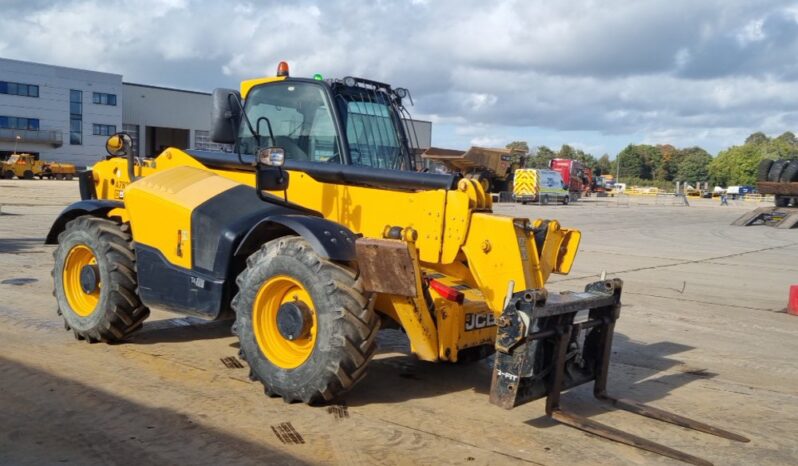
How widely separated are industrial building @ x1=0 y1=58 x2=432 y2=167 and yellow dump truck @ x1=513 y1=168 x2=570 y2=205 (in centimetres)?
3584

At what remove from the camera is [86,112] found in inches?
2874

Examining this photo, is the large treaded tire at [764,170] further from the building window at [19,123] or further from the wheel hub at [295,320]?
the building window at [19,123]

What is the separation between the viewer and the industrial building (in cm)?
6975

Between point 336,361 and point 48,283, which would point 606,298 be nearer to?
point 336,361

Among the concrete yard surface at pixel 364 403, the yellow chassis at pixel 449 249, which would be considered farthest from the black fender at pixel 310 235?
the concrete yard surface at pixel 364 403

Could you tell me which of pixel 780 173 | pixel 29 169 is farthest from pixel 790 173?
pixel 29 169

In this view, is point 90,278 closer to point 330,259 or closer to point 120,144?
point 120,144

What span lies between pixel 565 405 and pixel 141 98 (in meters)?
75.2

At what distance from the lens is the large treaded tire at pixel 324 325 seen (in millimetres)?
4754

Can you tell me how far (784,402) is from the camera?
5875 millimetres

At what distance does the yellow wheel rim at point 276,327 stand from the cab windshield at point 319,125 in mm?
1233

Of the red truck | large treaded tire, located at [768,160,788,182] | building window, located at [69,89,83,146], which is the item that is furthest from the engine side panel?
Result: building window, located at [69,89,83,146]

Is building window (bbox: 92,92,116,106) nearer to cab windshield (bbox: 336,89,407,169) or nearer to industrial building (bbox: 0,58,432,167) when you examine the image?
industrial building (bbox: 0,58,432,167)

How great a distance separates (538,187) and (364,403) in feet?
134
